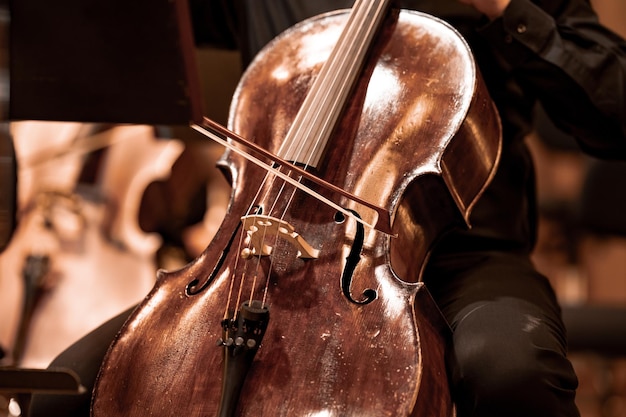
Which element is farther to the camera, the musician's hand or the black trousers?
the musician's hand

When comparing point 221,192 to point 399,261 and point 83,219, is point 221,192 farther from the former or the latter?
point 399,261

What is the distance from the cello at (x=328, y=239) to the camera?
88cm

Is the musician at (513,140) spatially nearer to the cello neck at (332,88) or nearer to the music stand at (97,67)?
the cello neck at (332,88)

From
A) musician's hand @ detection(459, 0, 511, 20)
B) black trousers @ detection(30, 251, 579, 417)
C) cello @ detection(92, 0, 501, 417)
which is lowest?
black trousers @ detection(30, 251, 579, 417)

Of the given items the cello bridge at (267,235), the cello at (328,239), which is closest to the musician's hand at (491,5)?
the cello at (328,239)

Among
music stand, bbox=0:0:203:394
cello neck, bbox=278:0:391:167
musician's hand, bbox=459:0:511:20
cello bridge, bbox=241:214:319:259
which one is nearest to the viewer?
music stand, bbox=0:0:203:394

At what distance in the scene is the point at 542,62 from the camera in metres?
1.29

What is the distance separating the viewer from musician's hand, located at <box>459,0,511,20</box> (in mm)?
1262

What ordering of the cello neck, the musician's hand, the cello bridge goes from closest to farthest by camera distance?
1. the cello bridge
2. the cello neck
3. the musician's hand

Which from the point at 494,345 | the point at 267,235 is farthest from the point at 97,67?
the point at 494,345

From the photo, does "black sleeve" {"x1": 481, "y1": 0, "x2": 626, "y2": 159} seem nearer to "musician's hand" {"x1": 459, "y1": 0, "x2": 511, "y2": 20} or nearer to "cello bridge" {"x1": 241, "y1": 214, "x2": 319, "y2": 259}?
"musician's hand" {"x1": 459, "y1": 0, "x2": 511, "y2": 20}

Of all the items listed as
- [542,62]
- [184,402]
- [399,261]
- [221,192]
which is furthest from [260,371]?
[221,192]

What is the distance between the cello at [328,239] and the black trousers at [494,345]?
46 millimetres

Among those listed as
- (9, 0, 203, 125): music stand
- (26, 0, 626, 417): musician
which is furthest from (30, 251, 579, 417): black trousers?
(9, 0, 203, 125): music stand
